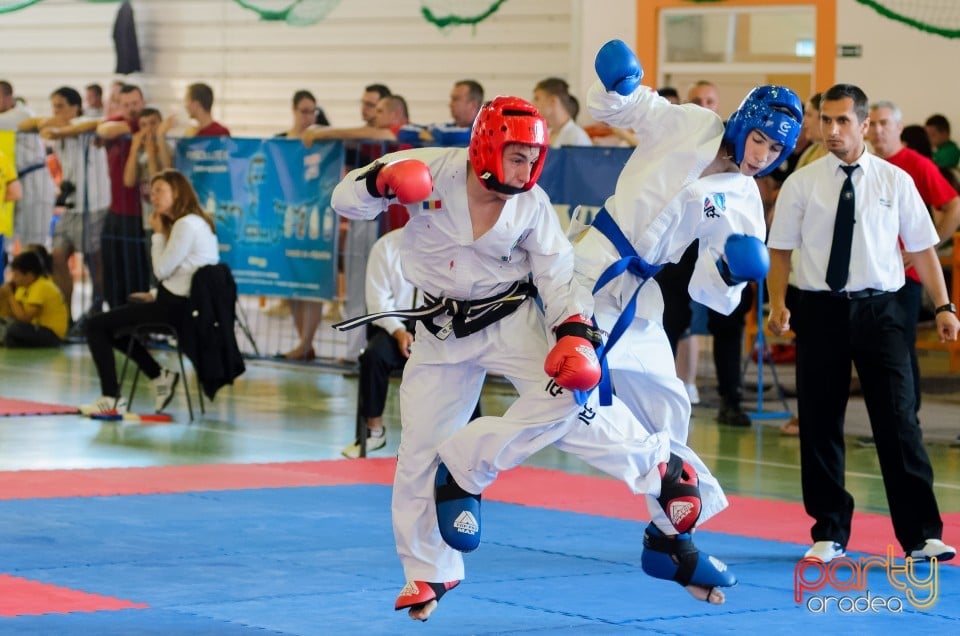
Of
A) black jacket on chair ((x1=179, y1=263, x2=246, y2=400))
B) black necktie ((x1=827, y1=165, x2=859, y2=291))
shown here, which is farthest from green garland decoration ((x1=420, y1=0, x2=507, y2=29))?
black necktie ((x1=827, y1=165, x2=859, y2=291))

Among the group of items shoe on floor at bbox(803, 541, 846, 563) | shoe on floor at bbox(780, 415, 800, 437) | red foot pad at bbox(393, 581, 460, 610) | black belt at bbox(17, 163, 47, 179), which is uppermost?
black belt at bbox(17, 163, 47, 179)

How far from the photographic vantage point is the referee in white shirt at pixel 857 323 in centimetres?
602

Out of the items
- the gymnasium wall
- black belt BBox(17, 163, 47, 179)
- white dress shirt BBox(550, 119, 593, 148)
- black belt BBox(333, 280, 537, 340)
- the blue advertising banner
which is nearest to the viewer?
black belt BBox(333, 280, 537, 340)

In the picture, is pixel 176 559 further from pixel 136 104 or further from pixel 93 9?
pixel 93 9

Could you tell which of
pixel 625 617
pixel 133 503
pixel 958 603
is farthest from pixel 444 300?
pixel 133 503

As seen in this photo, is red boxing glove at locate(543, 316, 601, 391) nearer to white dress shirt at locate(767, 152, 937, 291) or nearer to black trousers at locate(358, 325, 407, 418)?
white dress shirt at locate(767, 152, 937, 291)

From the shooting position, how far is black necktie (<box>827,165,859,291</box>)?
607 centimetres

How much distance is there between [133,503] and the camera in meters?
7.02

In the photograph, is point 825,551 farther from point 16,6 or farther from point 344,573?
point 16,6

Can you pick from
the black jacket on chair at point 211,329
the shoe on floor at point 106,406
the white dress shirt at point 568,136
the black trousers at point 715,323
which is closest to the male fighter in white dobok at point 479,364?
the black trousers at point 715,323

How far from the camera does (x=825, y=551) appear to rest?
19.7 ft

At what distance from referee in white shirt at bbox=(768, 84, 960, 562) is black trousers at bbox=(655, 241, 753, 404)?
338 cm

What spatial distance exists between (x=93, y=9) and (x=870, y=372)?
15.5m

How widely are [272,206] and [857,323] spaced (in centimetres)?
675
